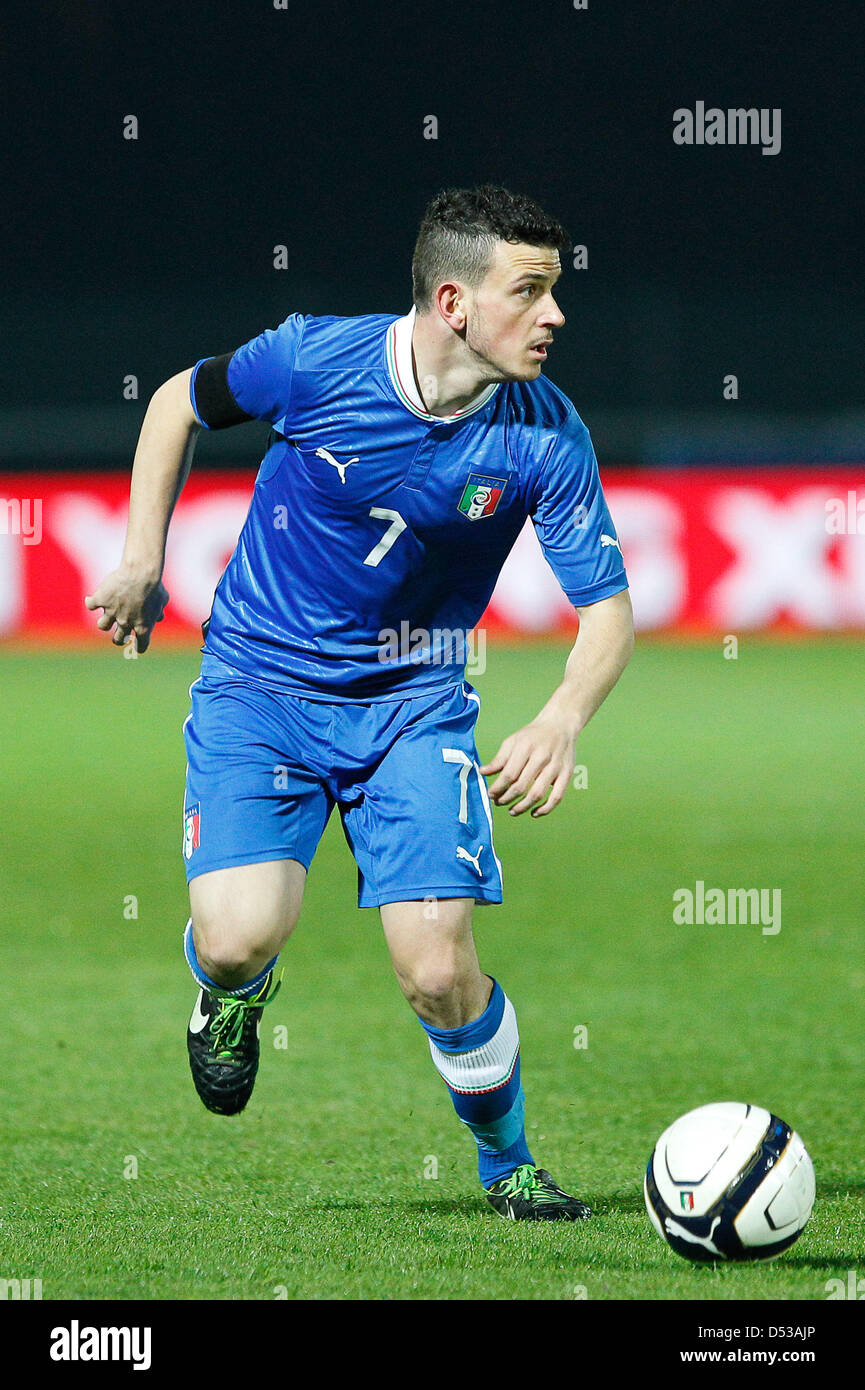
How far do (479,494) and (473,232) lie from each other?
0.59 metres

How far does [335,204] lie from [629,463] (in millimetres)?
8007

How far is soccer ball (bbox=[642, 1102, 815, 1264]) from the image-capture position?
3.55m

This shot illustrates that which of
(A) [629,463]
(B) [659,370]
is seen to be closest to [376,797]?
(A) [629,463]

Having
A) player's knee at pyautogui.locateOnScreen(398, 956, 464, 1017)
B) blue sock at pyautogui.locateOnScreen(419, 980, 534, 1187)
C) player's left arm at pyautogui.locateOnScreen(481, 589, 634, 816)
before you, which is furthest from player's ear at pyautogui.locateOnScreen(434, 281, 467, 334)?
blue sock at pyautogui.locateOnScreen(419, 980, 534, 1187)

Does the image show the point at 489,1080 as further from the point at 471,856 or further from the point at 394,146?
the point at 394,146

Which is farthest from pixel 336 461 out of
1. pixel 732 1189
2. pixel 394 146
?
pixel 394 146

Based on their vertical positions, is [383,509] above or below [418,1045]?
above

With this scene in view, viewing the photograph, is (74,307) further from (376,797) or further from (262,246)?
(376,797)

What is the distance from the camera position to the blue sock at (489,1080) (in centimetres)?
417

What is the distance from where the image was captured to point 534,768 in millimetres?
3738

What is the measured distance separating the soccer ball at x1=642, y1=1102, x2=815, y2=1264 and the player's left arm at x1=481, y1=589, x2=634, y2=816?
765mm

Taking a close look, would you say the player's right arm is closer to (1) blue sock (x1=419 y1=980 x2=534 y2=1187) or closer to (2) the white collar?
(2) the white collar

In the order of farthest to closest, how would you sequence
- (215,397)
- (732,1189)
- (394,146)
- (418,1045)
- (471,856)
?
1. (394,146)
2. (418,1045)
3. (215,397)
4. (471,856)
5. (732,1189)

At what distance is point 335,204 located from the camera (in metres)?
25.2
